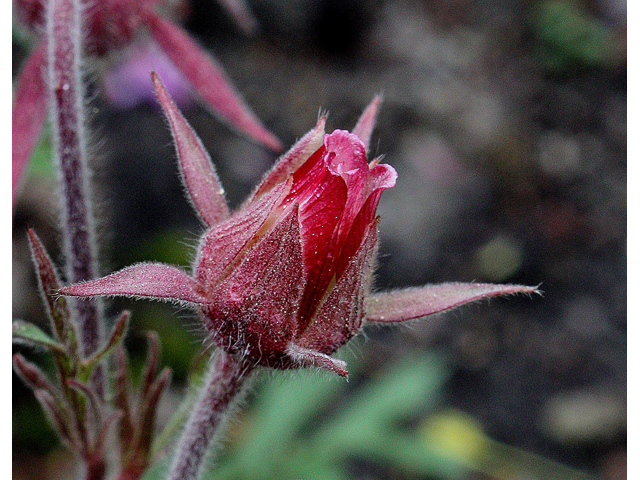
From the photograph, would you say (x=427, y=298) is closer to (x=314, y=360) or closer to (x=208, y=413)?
(x=314, y=360)

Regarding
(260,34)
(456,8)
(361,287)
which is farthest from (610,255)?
(361,287)

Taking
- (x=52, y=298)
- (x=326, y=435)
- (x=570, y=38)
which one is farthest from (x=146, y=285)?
(x=570, y=38)

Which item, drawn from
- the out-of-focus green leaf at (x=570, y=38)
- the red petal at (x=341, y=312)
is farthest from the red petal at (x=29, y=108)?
the out-of-focus green leaf at (x=570, y=38)

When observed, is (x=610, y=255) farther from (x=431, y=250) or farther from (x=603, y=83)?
(x=603, y=83)

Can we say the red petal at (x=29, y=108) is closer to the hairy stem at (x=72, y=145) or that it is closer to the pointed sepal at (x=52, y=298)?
the hairy stem at (x=72, y=145)

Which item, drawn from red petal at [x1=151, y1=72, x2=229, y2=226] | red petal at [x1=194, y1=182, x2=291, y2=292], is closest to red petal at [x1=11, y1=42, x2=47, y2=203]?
red petal at [x1=151, y1=72, x2=229, y2=226]
